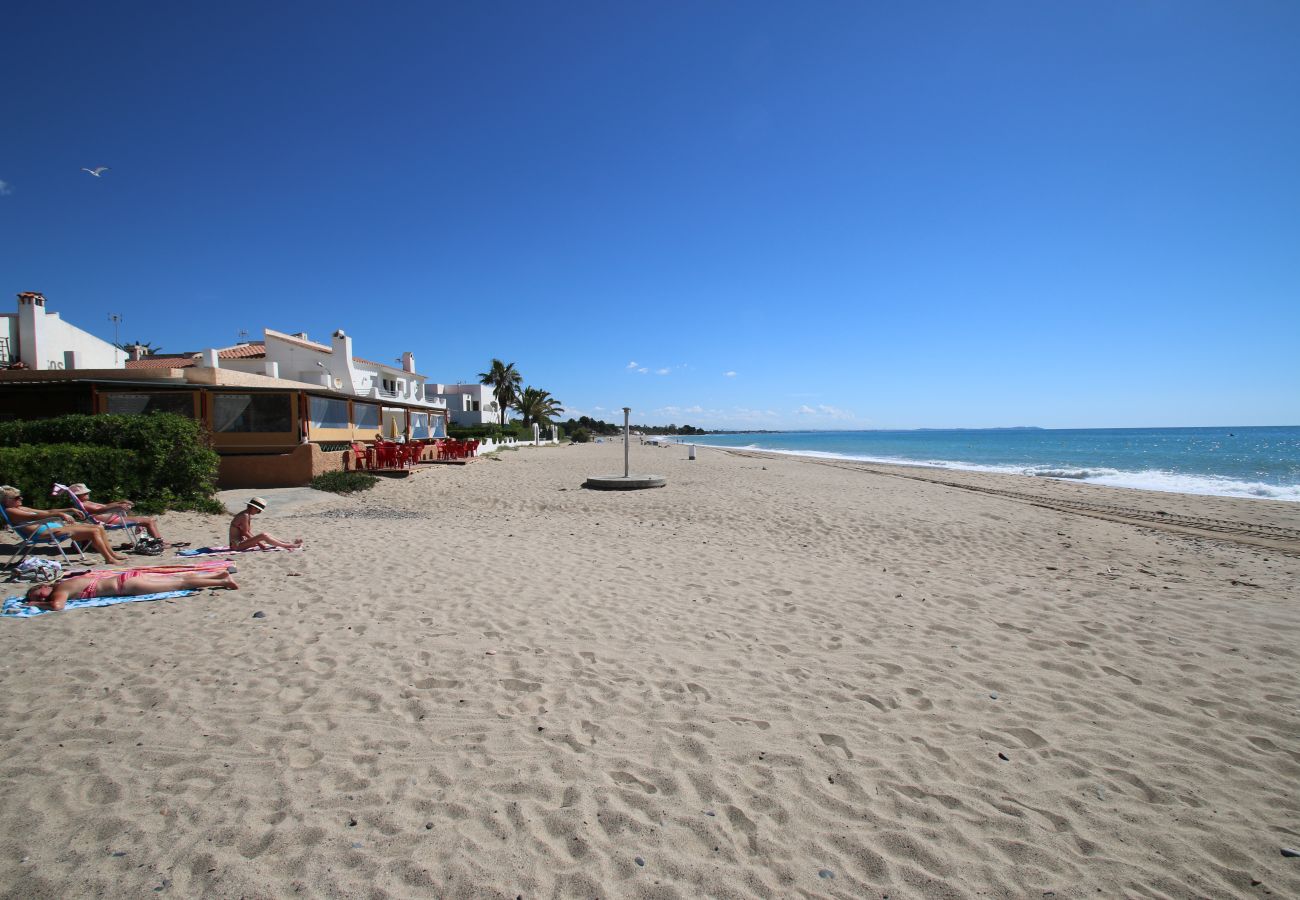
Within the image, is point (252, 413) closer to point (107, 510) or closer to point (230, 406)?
point (230, 406)

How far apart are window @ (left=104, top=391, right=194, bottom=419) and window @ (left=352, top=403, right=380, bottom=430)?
4569 mm

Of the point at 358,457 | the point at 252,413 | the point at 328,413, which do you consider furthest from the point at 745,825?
the point at 358,457

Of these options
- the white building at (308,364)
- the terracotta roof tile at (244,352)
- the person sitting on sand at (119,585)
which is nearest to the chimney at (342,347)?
the white building at (308,364)

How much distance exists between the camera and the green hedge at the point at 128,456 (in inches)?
348

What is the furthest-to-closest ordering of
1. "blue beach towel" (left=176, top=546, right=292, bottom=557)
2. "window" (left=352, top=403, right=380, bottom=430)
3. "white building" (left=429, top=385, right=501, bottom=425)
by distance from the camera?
1. "white building" (left=429, top=385, right=501, bottom=425)
2. "window" (left=352, top=403, right=380, bottom=430)
3. "blue beach towel" (left=176, top=546, right=292, bottom=557)

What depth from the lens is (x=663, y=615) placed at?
5.20 meters

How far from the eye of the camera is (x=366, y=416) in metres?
→ 18.7

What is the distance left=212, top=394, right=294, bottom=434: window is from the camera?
44.1ft

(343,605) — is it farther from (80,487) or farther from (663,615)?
(80,487)

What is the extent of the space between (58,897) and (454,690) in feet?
6.01

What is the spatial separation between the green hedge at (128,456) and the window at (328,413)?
4610 mm

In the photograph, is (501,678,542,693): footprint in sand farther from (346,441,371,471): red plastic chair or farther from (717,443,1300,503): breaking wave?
(717,443,1300,503): breaking wave

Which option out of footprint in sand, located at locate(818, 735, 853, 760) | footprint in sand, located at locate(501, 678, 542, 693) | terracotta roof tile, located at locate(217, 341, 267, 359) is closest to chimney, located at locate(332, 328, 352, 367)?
terracotta roof tile, located at locate(217, 341, 267, 359)

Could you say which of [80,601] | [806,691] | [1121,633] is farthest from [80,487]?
[1121,633]
